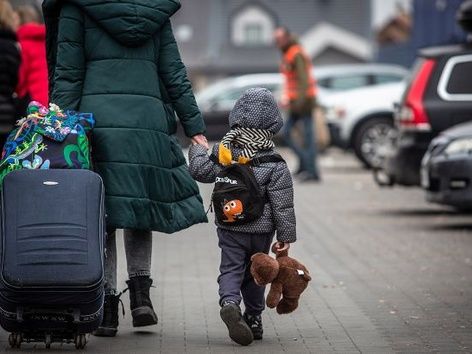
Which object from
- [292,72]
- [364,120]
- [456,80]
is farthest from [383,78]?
[456,80]

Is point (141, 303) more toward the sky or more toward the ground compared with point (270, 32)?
more toward the sky

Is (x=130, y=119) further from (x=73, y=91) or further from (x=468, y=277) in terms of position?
(x=468, y=277)

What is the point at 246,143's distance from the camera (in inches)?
294

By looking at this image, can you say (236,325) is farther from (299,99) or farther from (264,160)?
(299,99)

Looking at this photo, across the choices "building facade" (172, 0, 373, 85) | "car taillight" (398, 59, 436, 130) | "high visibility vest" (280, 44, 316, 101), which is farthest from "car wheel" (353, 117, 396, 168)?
"building facade" (172, 0, 373, 85)

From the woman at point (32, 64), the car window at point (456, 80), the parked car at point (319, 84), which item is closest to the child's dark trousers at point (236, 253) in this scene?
the woman at point (32, 64)

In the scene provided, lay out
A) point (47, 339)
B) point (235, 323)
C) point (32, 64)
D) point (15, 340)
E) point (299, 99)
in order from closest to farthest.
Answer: point (47, 339) → point (15, 340) → point (235, 323) → point (32, 64) → point (299, 99)

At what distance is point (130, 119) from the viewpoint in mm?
7539

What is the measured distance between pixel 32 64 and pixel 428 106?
18.0ft

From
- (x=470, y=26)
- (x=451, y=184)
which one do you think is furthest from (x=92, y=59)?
(x=470, y=26)

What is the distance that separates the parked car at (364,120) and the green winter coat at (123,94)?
1581 cm

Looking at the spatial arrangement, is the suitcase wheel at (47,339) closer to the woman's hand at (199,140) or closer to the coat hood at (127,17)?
the woman's hand at (199,140)

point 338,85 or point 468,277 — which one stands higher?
point 468,277

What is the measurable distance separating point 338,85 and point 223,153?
874 inches
